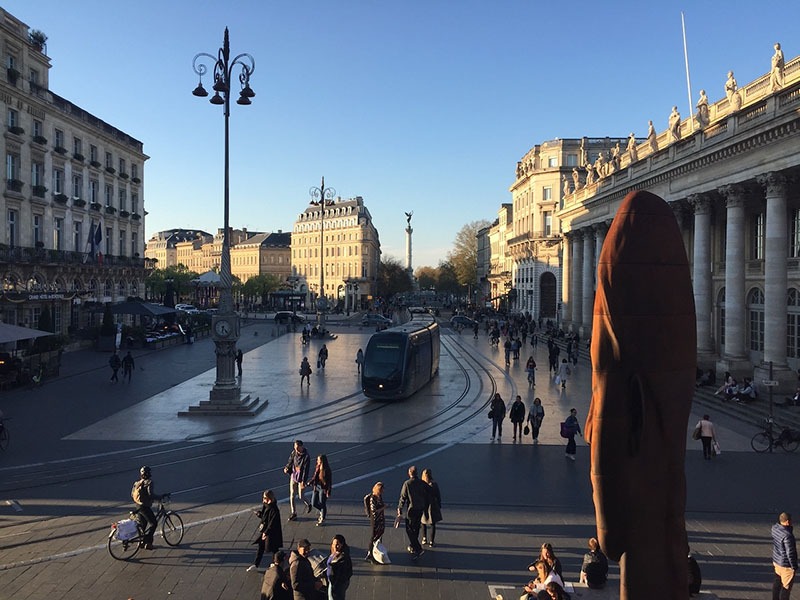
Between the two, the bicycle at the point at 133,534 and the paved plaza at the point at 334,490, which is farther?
the bicycle at the point at 133,534

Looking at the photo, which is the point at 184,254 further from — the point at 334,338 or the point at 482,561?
the point at 482,561

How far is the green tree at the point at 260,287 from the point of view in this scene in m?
110

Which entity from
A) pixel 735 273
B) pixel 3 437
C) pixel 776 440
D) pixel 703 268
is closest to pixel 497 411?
pixel 776 440

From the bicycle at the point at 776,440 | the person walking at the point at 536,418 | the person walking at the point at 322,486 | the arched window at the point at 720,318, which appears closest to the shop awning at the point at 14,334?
the person walking at the point at 322,486

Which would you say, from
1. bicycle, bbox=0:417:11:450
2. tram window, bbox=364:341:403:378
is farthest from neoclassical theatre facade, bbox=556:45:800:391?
bicycle, bbox=0:417:11:450

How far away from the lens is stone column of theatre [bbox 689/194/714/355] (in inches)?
1105

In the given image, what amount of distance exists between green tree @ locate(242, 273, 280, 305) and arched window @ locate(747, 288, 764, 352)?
306 ft

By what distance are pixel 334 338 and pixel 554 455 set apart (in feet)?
127

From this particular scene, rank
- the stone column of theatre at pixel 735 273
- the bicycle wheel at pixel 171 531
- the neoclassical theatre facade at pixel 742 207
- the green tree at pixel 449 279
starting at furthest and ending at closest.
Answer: the green tree at pixel 449 279, the stone column of theatre at pixel 735 273, the neoclassical theatre facade at pixel 742 207, the bicycle wheel at pixel 171 531

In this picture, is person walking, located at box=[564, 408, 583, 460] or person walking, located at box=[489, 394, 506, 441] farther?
person walking, located at box=[489, 394, 506, 441]

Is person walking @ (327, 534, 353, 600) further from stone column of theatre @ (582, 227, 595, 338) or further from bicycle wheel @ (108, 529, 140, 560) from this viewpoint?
stone column of theatre @ (582, 227, 595, 338)

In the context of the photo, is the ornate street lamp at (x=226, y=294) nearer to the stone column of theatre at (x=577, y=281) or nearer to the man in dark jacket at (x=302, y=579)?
the man in dark jacket at (x=302, y=579)

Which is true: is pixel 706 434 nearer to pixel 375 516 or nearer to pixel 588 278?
pixel 375 516

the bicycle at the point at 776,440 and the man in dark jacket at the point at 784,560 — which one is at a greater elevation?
the man in dark jacket at the point at 784,560
